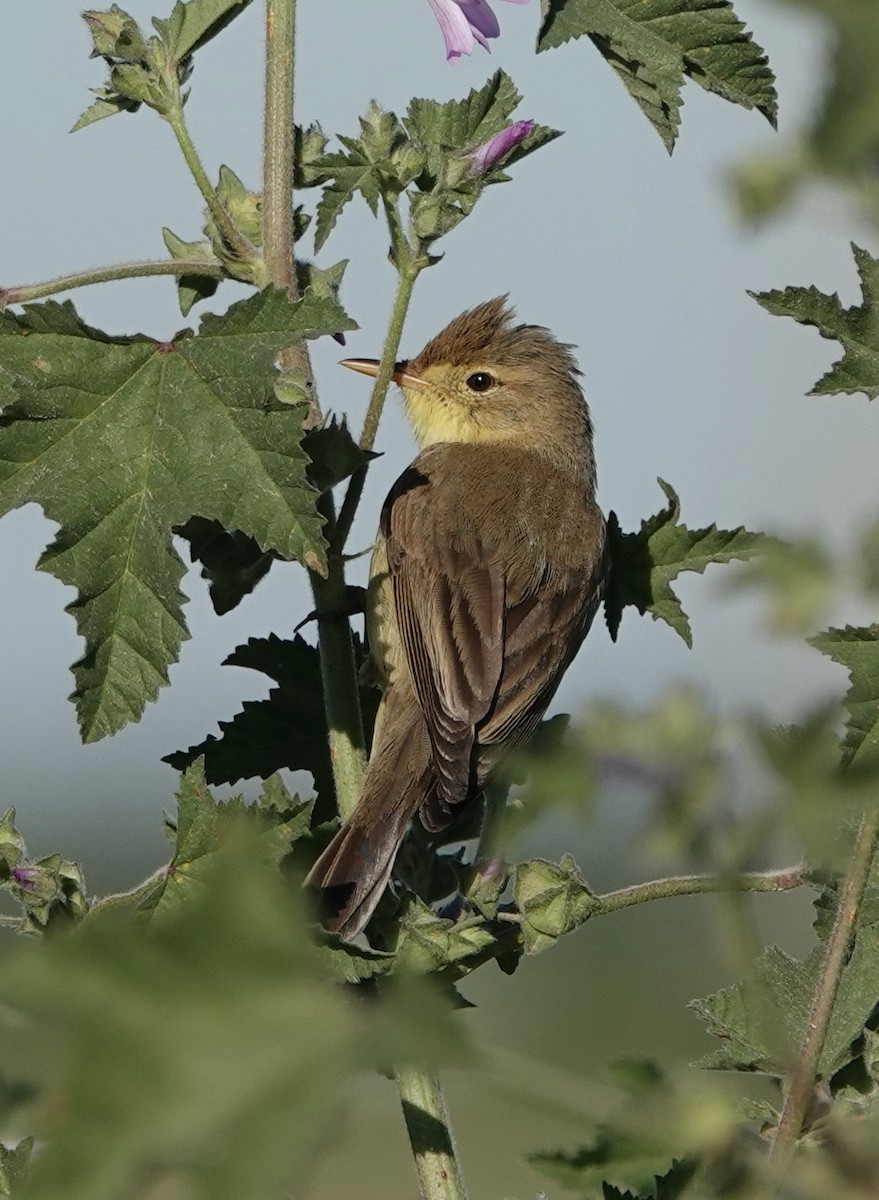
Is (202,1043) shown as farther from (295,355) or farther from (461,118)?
(461,118)

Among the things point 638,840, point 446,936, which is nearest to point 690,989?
point 446,936

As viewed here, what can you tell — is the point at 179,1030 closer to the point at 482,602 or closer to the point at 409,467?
the point at 482,602

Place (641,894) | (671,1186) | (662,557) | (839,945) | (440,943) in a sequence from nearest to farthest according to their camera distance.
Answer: (839,945) → (671,1186) → (641,894) → (440,943) → (662,557)

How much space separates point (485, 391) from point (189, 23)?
2843 millimetres

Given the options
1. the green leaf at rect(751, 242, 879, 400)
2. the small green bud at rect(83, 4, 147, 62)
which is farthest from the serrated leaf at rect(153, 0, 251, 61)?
the green leaf at rect(751, 242, 879, 400)

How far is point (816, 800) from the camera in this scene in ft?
2.82

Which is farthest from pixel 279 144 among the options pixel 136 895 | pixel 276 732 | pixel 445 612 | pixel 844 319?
pixel 445 612

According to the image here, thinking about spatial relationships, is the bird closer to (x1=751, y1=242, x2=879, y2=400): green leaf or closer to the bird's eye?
the bird's eye

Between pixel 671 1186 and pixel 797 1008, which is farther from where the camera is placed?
pixel 797 1008

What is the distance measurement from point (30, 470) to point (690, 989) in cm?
741

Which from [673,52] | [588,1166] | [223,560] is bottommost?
[588,1166]

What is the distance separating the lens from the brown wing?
3.74 m

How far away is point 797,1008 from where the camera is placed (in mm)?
2355

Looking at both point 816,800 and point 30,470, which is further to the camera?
point 30,470
